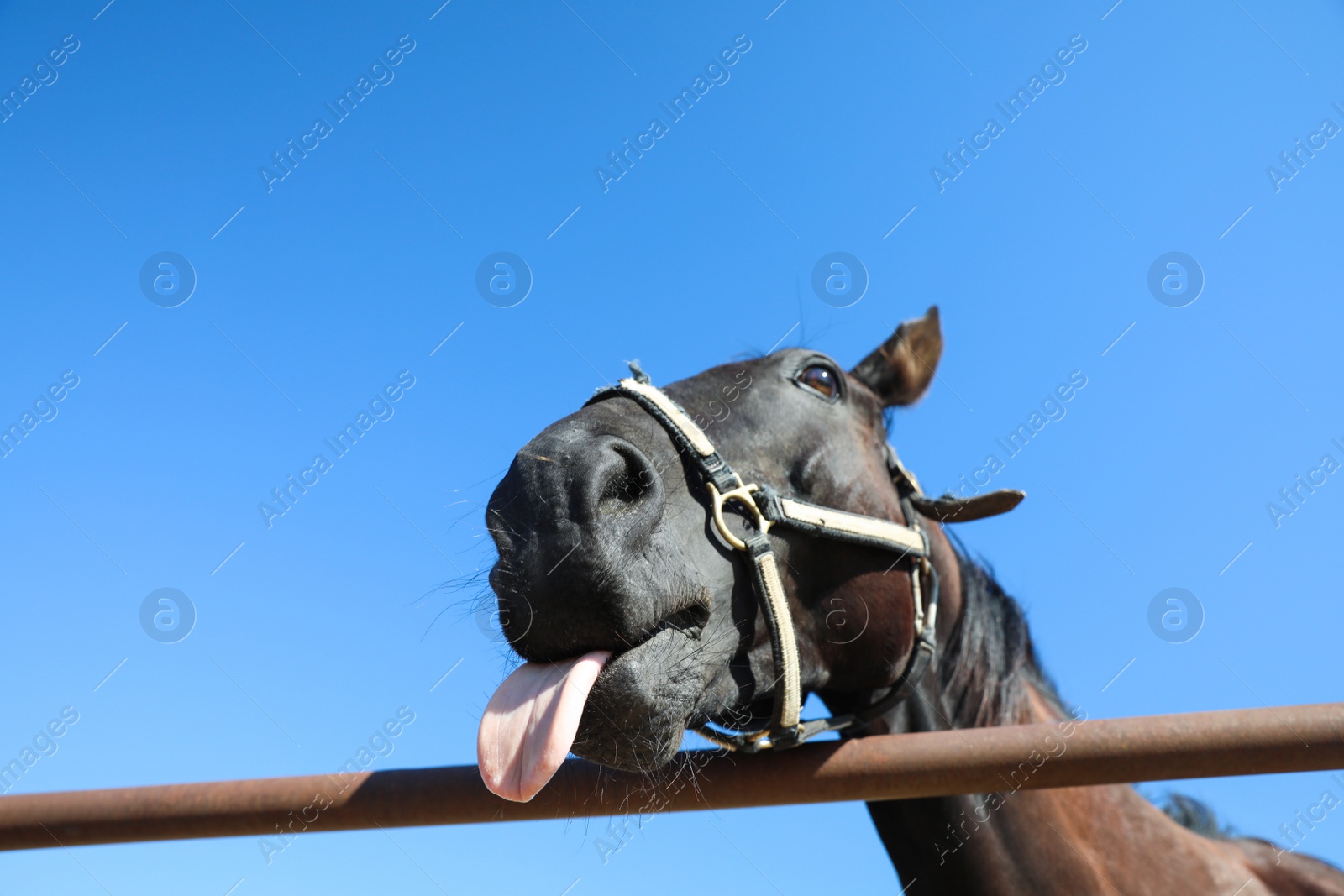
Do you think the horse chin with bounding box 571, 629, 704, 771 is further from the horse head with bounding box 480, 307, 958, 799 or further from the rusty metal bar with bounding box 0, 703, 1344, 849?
the rusty metal bar with bounding box 0, 703, 1344, 849

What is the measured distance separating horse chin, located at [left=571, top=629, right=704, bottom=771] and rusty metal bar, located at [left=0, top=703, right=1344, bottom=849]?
0.58 ft

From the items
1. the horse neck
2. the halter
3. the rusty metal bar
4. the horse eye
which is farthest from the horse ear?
the rusty metal bar

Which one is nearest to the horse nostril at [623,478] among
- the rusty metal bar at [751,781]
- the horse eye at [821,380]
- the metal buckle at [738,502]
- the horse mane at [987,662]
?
the metal buckle at [738,502]

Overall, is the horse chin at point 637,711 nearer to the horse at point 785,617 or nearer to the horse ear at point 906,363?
the horse at point 785,617

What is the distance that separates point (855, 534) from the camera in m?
2.43

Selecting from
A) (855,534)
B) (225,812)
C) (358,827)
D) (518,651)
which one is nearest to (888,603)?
(855,534)

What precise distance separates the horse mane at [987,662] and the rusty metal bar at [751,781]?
3.08ft

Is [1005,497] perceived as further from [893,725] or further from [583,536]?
[583,536]

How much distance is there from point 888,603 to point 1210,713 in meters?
0.91

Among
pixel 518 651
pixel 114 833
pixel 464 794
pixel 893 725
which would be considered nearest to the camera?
pixel 518 651

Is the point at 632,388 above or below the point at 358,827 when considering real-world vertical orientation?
above

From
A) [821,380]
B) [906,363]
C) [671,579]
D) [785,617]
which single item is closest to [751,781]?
[785,617]

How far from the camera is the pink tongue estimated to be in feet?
5.34

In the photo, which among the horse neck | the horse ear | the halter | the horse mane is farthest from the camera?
the horse ear
